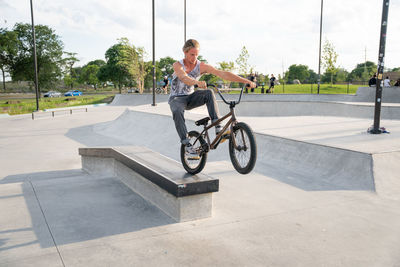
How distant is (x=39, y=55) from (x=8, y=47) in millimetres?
5023

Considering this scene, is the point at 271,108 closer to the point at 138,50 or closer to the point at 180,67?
the point at 180,67

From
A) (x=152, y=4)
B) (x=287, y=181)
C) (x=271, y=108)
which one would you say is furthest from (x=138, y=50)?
(x=287, y=181)

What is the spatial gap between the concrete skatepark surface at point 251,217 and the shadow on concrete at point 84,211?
15 mm

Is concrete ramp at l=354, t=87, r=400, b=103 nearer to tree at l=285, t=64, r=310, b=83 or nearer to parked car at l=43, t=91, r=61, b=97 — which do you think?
parked car at l=43, t=91, r=61, b=97

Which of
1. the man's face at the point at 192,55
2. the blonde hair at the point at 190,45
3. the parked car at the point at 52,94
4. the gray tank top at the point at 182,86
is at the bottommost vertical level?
the parked car at the point at 52,94

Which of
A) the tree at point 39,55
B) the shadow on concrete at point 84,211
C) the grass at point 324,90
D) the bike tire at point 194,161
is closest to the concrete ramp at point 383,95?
the grass at point 324,90

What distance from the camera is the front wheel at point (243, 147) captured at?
A: 13.9 feet

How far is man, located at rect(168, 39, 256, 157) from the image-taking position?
4.59m

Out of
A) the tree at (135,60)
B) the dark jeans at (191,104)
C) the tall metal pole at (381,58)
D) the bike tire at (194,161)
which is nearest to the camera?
the dark jeans at (191,104)

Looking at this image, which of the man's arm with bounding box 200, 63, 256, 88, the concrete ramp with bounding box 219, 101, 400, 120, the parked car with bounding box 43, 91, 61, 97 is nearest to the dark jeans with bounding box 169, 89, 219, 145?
the man's arm with bounding box 200, 63, 256, 88

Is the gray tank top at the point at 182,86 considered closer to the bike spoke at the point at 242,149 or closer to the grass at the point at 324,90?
the bike spoke at the point at 242,149

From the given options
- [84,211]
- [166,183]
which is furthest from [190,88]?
[84,211]

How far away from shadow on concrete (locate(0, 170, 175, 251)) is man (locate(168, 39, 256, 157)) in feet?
4.11

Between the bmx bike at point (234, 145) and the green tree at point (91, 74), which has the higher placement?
the green tree at point (91, 74)
